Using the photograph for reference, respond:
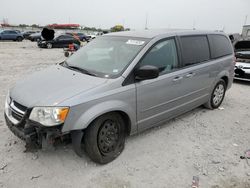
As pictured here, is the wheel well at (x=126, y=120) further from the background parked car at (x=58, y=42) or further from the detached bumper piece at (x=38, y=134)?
the background parked car at (x=58, y=42)

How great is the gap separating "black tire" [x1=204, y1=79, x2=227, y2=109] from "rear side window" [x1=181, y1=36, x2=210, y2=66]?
84 cm

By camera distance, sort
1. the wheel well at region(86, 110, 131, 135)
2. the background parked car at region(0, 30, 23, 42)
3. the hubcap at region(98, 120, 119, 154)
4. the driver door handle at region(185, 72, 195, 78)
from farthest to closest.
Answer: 1. the background parked car at region(0, 30, 23, 42)
2. the driver door handle at region(185, 72, 195, 78)
3. the wheel well at region(86, 110, 131, 135)
4. the hubcap at region(98, 120, 119, 154)

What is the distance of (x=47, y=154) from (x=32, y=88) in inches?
37.6

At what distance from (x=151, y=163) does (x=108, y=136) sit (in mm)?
698

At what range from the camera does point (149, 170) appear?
9.48 feet

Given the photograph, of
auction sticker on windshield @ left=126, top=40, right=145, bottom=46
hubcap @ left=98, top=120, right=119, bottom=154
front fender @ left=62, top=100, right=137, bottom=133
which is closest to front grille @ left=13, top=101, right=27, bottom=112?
front fender @ left=62, top=100, right=137, bottom=133

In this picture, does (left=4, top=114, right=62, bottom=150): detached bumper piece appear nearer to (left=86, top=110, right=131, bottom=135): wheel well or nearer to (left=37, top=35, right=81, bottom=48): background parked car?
(left=86, top=110, right=131, bottom=135): wheel well

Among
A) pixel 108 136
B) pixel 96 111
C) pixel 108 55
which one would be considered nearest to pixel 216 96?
pixel 108 55

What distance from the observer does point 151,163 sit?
3.03m

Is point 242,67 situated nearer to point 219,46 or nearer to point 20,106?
point 219,46

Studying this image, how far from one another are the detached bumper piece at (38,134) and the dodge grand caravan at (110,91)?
0.4 inches

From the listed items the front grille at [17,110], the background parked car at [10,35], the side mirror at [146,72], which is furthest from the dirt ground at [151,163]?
the background parked car at [10,35]

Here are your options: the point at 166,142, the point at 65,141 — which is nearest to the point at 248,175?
the point at 166,142

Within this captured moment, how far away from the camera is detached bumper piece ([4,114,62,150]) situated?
2.50 m
